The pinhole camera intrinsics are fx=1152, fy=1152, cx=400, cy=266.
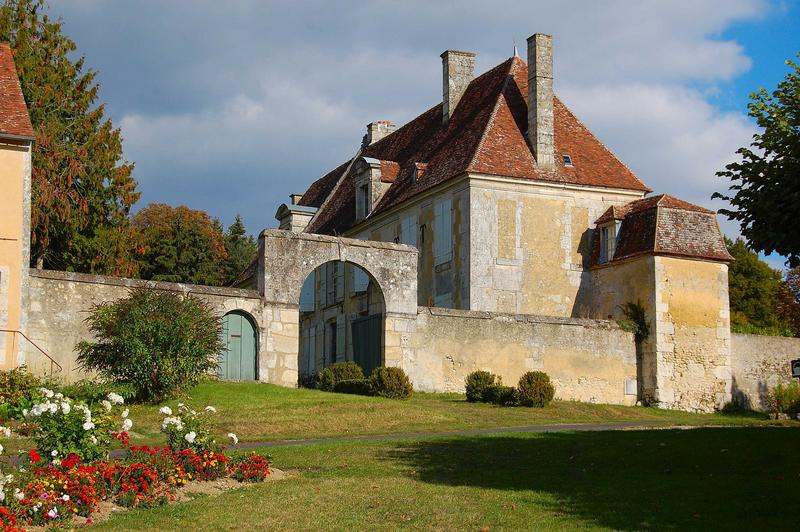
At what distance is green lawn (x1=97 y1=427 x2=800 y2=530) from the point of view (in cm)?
1235

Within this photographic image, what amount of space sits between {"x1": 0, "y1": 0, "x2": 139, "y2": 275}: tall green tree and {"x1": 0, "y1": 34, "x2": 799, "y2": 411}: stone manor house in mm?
7293

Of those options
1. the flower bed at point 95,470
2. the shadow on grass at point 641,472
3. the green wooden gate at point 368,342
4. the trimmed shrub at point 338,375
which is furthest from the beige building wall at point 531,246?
the flower bed at point 95,470

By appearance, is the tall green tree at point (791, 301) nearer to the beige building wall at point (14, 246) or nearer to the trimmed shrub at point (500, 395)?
the trimmed shrub at point (500, 395)

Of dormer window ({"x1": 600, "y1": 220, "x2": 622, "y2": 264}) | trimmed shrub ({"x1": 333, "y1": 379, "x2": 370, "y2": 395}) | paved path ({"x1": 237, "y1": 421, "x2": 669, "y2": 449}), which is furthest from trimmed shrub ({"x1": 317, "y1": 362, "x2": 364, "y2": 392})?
dormer window ({"x1": 600, "y1": 220, "x2": 622, "y2": 264})

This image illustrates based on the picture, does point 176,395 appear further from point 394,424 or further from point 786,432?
→ point 786,432

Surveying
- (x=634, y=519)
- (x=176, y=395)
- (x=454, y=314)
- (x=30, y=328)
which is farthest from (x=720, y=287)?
(x=634, y=519)

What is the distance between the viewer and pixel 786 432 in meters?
19.7

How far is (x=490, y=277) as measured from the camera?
108ft

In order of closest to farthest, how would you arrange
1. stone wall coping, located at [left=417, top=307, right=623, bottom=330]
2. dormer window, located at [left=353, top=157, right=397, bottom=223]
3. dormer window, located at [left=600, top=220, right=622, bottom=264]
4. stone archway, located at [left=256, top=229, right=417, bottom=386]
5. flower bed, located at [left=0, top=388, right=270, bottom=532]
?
flower bed, located at [left=0, top=388, right=270, bottom=532], stone archway, located at [left=256, top=229, right=417, bottom=386], stone wall coping, located at [left=417, top=307, right=623, bottom=330], dormer window, located at [left=600, top=220, right=622, bottom=264], dormer window, located at [left=353, top=157, right=397, bottom=223]

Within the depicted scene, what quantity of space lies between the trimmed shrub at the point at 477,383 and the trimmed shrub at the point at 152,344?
6.11 m

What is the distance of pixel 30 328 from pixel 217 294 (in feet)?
14.4

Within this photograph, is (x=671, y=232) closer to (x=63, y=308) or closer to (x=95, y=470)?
(x=63, y=308)

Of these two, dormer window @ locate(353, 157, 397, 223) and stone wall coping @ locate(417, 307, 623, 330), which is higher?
dormer window @ locate(353, 157, 397, 223)

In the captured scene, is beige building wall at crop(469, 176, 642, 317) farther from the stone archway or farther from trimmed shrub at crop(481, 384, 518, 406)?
trimmed shrub at crop(481, 384, 518, 406)
